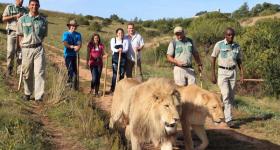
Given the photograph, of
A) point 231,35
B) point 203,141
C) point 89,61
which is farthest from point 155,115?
point 89,61

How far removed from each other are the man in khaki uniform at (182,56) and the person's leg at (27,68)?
9.16ft

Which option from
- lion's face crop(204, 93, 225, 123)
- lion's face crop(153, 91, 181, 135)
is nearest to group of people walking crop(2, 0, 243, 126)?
lion's face crop(204, 93, 225, 123)

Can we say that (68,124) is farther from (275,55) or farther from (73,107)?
(275,55)

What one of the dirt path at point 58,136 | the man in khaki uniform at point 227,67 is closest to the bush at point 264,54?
the man in khaki uniform at point 227,67

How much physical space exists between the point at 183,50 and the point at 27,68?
3.16m

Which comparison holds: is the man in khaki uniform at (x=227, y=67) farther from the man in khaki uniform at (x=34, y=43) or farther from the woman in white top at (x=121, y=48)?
the man in khaki uniform at (x=34, y=43)

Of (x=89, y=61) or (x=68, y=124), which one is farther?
(x=89, y=61)

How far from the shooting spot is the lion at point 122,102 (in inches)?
317

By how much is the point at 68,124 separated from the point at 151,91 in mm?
2224

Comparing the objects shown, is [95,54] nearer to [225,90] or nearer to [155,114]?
[225,90]

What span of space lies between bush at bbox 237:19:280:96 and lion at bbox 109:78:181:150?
46.2 ft

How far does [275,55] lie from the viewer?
21.3 meters

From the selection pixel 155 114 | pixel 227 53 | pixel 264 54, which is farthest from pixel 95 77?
pixel 264 54

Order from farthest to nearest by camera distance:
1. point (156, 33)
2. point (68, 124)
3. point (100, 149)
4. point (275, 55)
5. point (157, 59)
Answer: point (156, 33), point (157, 59), point (275, 55), point (68, 124), point (100, 149)
